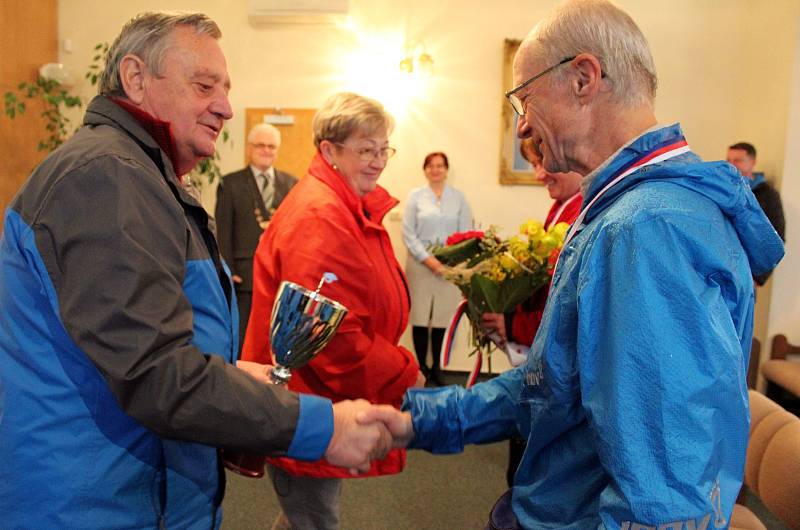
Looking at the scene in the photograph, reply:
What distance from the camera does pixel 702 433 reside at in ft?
2.70

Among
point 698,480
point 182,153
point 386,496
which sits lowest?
point 386,496

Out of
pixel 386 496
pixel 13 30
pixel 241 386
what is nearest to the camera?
pixel 241 386

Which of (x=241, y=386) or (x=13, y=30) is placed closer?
(x=241, y=386)

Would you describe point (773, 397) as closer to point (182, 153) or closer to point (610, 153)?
point (610, 153)

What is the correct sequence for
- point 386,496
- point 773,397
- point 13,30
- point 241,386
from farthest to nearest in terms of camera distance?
point 13,30 → point 773,397 → point 386,496 → point 241,386

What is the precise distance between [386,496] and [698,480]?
2740mm

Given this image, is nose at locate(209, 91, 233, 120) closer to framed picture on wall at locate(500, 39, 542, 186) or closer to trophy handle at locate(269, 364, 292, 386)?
trophy handle at locate(269, 364, 292, 386)

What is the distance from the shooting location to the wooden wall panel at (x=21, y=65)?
5426mm

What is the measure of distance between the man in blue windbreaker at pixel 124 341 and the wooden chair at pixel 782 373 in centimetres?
408

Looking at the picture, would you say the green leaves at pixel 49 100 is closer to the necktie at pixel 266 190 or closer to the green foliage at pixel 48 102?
the green foliage at pixel 48 102

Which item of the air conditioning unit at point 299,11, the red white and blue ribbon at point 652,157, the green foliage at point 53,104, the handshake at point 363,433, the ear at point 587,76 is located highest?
the air conditioning unit at point 299,11

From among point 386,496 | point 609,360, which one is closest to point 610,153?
point 609,360

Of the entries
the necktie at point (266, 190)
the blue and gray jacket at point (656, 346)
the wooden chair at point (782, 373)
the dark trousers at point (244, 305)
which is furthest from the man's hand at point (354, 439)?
the wooden chair at point (782, 373)

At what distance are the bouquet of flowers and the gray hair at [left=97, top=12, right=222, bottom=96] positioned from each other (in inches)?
47.0
